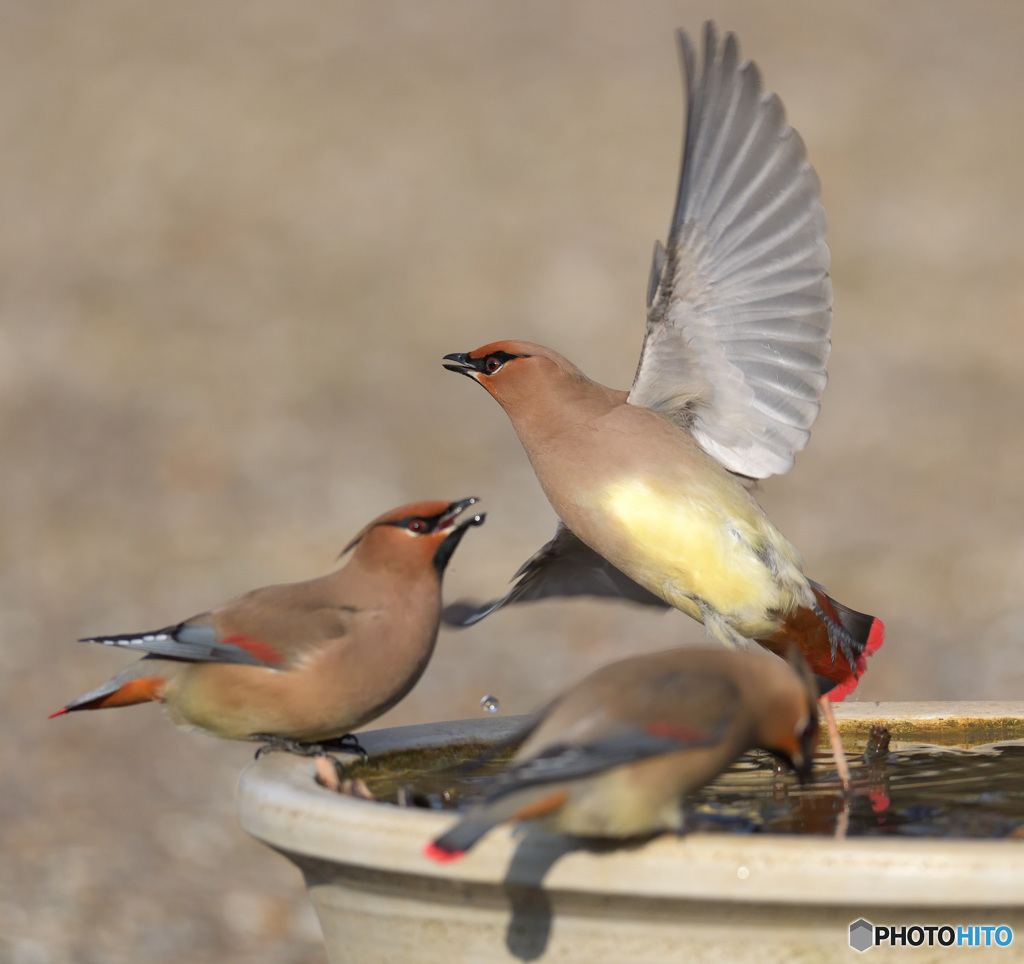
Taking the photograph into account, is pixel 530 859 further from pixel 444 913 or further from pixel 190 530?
pixel 190 530

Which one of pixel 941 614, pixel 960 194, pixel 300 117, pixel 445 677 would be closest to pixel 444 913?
pixel 445 677

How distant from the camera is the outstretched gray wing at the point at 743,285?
12.5 feet

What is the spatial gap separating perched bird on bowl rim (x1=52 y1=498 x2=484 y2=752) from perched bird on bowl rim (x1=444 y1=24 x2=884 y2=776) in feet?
2.11

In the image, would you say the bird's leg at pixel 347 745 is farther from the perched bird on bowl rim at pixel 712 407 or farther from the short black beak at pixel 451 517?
the perched bird on bowl rim at pixel 712 407

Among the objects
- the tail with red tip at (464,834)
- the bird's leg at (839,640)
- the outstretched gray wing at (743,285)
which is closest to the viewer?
the tail with red tip at (464,834)

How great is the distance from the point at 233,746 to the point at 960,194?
1061cm

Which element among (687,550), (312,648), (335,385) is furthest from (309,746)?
(335,385)

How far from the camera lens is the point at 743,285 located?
3.85 m

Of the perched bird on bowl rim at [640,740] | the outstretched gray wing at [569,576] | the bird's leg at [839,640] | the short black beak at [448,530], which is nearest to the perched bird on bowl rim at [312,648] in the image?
the short black beak at [448,530]

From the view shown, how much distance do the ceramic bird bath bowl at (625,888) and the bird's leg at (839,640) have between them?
1041 millimetres

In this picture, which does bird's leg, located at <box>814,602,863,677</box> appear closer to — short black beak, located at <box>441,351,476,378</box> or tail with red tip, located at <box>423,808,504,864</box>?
short black beak, located at <box>441,351,476,378</box>

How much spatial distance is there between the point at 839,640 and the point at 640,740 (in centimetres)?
160

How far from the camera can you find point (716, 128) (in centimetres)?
387

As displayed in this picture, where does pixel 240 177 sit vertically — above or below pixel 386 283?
above
